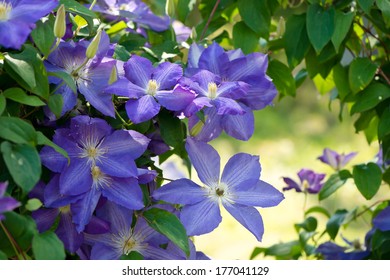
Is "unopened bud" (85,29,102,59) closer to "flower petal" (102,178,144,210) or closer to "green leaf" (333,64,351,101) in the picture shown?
"flower petal" (102,178,144,210)

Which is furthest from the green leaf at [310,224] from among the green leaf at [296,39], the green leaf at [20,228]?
the green leaf at [20,228]

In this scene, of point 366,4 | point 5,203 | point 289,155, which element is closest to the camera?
point 5,203

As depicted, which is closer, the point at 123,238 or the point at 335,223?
the point at 123,238

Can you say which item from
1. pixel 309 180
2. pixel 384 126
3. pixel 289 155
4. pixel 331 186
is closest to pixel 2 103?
pixel 384 126

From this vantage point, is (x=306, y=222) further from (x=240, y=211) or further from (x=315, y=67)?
(x=240, y=211)

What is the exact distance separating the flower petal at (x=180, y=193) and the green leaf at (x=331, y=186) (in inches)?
21.6

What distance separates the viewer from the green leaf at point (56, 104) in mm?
905

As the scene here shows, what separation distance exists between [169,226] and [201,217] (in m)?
0.05

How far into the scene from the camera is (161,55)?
1.20 m

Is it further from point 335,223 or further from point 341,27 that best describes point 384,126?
point 335,223

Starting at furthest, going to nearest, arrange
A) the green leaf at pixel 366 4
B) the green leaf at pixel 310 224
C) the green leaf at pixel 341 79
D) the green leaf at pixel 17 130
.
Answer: the green leaf at pixel 310 224, the green leaf at pixel 341 79, the green leaf at pixel 366 4, the green leaf at pixel 17 130

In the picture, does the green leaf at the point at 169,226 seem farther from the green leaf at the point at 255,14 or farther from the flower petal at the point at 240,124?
the green leaf at the point at 255,14

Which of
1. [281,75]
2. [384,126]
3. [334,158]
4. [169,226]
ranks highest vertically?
[334,158]

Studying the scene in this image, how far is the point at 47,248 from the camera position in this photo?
0.79 metres
